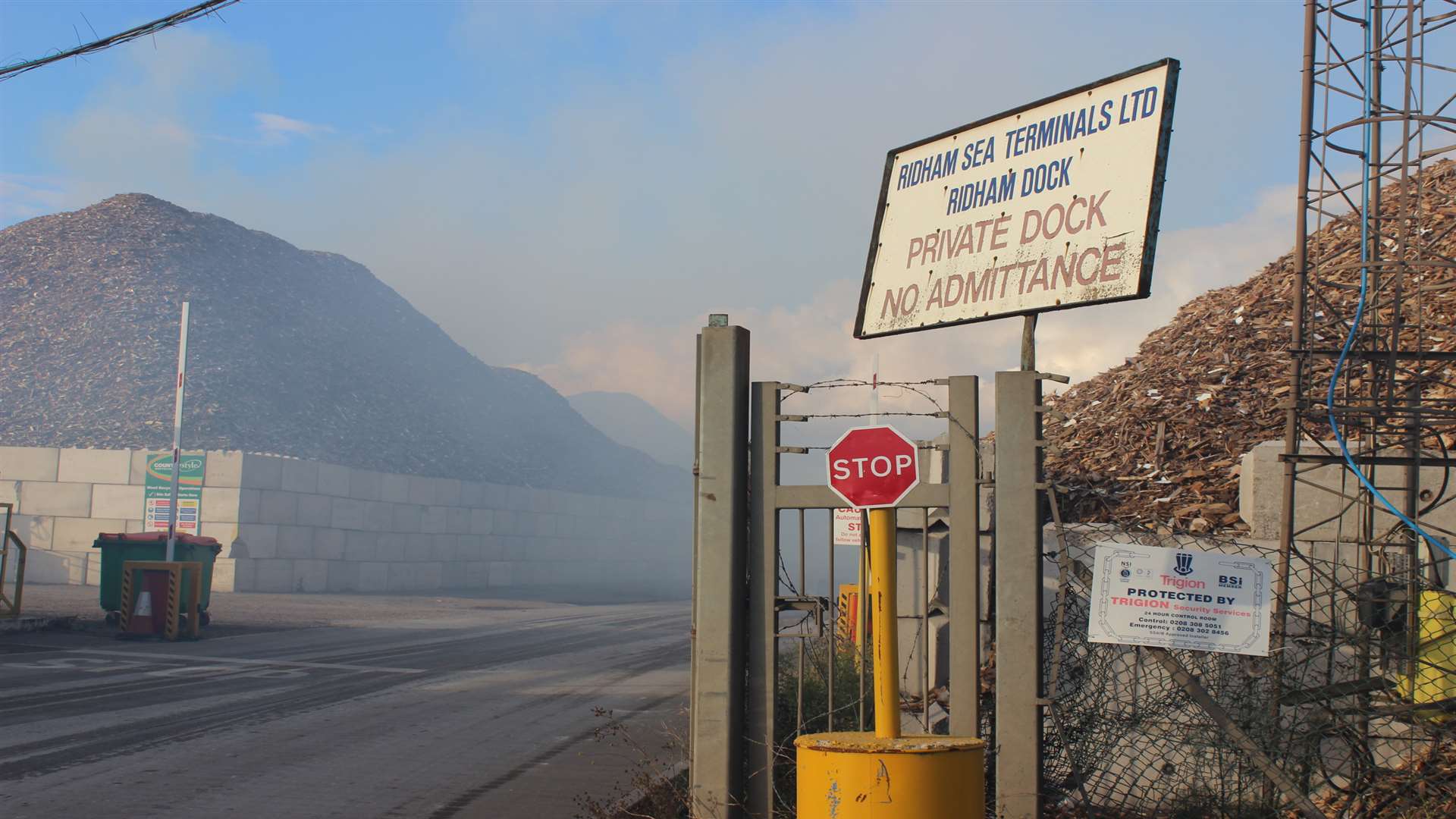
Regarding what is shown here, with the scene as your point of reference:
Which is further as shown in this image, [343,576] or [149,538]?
[343,576]

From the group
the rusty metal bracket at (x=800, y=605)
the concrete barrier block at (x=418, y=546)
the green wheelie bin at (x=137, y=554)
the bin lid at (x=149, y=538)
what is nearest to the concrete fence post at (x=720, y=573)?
the rusty metal bracket at (x=800, y=605)

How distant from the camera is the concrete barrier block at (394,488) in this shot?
49.3 m

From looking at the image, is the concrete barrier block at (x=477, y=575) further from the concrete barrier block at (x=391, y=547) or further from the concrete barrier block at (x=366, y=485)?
the concrete barrier block at (x=366, y=485)

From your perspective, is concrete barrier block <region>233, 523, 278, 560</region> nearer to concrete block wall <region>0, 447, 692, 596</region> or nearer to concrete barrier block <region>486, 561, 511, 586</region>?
concrete block wall <region>0, 447, 692, 596</region>

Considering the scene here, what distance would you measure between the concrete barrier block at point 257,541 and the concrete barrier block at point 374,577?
16.4 ft

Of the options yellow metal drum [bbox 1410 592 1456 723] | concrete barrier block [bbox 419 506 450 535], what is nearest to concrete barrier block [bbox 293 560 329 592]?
concrete barrier block [bbox 419 506 450 535]

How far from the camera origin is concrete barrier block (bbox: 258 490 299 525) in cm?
4222

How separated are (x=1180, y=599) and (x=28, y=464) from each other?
145 feet

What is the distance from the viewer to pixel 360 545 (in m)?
47.3

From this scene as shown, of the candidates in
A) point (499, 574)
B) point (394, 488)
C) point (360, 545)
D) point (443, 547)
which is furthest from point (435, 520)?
point (499, 574)

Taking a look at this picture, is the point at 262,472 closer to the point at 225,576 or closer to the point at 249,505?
the point at 249,505

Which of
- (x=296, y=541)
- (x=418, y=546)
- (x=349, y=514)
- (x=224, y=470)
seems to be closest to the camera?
(x=224, y=470)

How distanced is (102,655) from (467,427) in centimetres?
7027

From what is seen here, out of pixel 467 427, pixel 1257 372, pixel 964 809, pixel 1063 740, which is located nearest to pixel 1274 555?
pixel 1063 740
